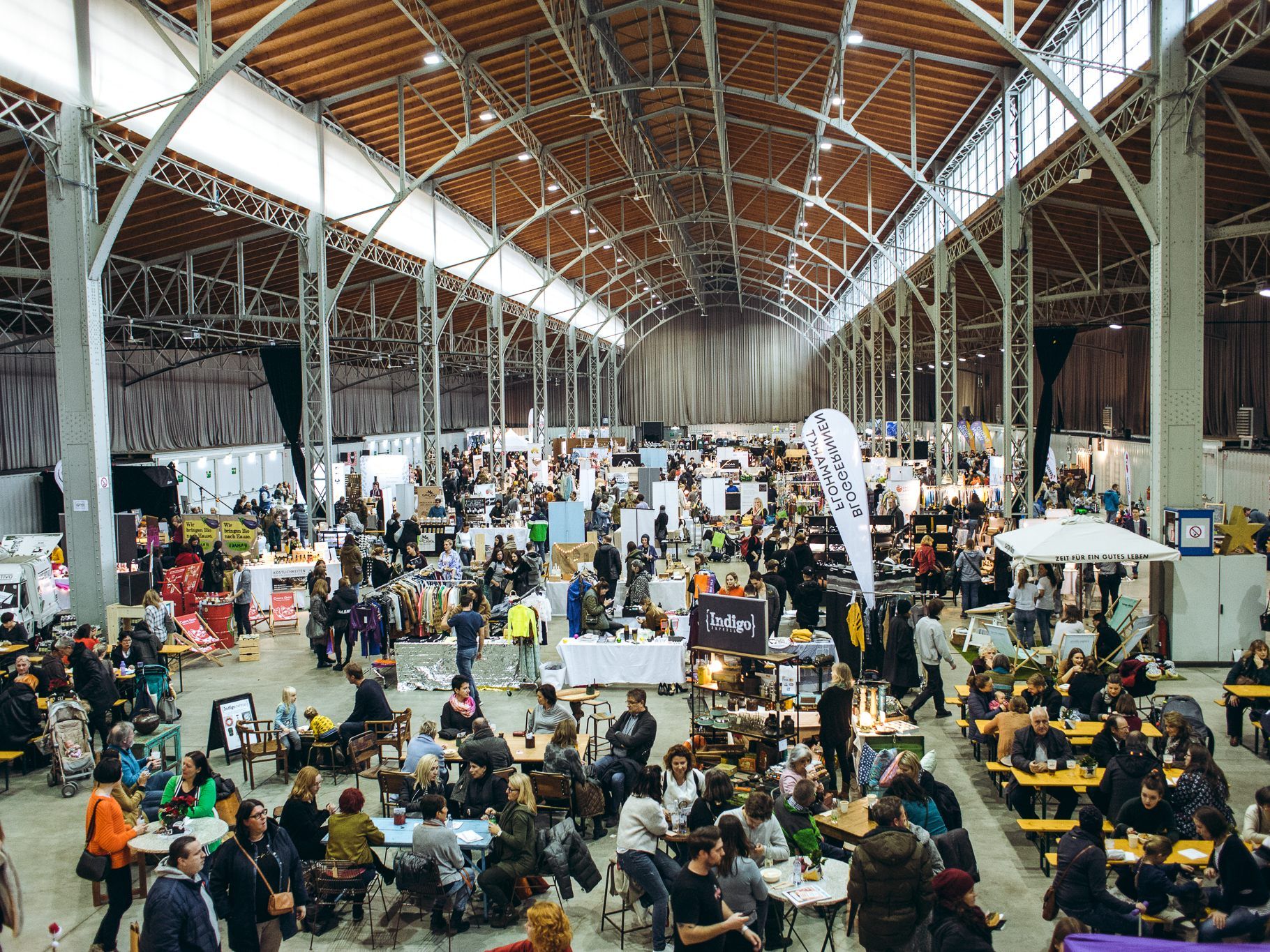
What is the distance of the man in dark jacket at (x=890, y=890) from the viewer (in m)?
5.15

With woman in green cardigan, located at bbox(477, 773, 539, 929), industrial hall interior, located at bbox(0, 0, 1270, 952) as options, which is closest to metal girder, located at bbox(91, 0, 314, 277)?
industrial hall interior, located at bbox(0, 0, 1270, 952)

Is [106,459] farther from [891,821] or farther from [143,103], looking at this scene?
[891,821]

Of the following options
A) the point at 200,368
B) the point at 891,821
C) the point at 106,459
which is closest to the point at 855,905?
the point at 891,821

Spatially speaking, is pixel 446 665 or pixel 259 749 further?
pixel 446 665

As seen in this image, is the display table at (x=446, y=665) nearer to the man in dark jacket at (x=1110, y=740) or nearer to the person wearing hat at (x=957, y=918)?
the man in dark jacket at (x=1110, y=740)

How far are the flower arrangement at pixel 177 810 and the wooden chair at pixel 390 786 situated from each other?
4.37 feet

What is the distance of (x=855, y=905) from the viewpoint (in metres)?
5.91

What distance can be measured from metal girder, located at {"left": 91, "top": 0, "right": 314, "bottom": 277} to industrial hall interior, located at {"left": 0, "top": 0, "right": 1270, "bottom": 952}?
56 mm

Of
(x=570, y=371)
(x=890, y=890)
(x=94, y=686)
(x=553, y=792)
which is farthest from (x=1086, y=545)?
(x=570, y=371)

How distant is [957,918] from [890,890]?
0.52m

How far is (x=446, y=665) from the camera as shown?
12430mm

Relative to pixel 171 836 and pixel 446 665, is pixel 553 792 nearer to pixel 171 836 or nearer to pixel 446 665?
pixel 171 836

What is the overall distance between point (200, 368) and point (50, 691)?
22067 mm

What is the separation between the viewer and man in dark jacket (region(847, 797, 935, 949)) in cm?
515
